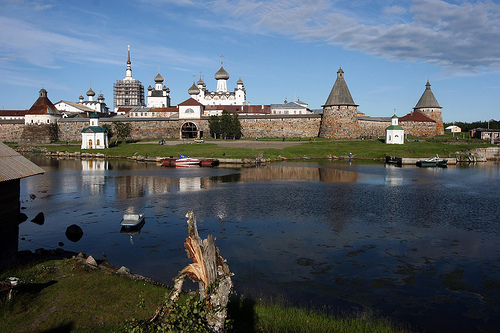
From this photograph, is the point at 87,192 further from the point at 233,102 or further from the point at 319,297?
the point at 233,102

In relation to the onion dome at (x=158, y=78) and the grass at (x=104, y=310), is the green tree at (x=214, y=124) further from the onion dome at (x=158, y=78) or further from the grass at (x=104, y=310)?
the grass at (x=104, y=310)

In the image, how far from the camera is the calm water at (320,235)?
1004cm

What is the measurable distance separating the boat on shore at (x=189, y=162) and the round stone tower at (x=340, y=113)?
24591 millimetres

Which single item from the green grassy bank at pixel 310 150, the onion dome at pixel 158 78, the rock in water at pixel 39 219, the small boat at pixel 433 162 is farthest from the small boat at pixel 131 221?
the onion dome at pixel 158 78

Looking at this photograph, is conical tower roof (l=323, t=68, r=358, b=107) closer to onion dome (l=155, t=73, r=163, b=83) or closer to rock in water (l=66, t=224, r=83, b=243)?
rock in water (l=66, t=224, r=83, b=243)

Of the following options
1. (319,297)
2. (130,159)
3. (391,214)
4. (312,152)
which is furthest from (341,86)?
(319,297)

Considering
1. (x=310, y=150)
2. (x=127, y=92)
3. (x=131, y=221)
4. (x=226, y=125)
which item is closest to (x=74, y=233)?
(x=131, y=221)

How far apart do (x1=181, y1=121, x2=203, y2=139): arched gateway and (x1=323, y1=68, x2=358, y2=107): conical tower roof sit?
21.6 meters

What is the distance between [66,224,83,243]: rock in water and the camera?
48.2ft

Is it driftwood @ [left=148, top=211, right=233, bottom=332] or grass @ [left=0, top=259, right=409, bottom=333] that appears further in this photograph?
grass @ [left=0, top=259, right=409, bottom=333]

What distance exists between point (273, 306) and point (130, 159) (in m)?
41.4

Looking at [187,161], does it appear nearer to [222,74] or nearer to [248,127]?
[248,127]

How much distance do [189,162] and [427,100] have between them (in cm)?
5110

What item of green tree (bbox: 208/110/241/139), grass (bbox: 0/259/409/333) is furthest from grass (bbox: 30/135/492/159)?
grass (bbox: 0/259/409/333)
